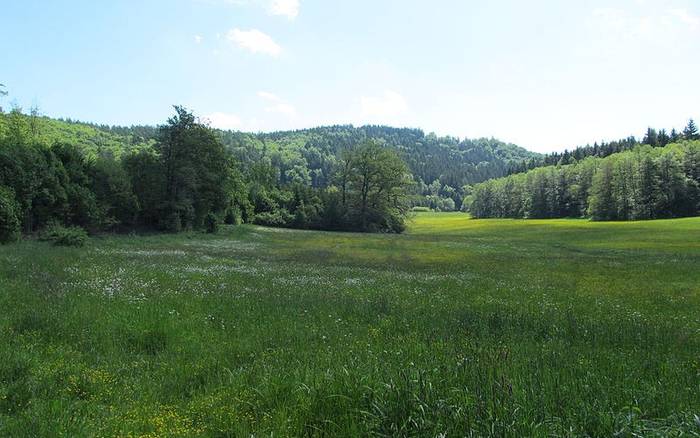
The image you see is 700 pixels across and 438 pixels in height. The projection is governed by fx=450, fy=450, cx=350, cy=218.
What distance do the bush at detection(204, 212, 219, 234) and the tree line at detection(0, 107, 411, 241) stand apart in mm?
160

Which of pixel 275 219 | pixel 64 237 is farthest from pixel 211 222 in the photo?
pixel 275 219

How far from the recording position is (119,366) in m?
8.52

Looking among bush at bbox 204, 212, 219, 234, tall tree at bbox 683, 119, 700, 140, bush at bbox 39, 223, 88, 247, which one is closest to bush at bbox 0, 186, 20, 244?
bush at bbox 39, 223, 88, 247

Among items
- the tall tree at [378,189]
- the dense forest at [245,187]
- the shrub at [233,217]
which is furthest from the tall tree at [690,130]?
the shrub at [233,217]

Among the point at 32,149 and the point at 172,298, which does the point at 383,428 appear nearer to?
the point at 172,298

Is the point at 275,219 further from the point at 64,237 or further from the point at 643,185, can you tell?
the point at 643,185

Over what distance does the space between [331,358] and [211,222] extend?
2354 inches

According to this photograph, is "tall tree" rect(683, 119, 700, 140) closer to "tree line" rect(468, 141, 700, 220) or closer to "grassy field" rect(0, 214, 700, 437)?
"tree line" rect(468, 141, 700, 220)

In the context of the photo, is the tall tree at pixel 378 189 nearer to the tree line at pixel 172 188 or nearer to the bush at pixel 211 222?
the tree line at pixel 172 188

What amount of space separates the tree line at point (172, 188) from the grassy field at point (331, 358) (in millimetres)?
21492

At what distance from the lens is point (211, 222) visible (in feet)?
213

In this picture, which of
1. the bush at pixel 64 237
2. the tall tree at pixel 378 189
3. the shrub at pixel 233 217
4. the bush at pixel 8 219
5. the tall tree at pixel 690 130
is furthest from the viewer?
the tall tree at pixel 690 130

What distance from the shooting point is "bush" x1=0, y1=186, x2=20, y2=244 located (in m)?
31.8

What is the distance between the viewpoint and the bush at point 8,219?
31781 millimetres
